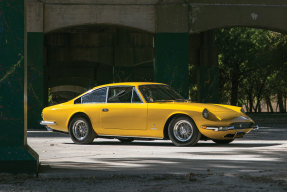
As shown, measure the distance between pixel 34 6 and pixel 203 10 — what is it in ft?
19.1

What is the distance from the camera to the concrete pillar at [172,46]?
2261cm

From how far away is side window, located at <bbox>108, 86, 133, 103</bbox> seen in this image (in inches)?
550

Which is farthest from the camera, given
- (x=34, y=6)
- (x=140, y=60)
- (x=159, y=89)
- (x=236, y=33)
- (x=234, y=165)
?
(x=236, y=33)

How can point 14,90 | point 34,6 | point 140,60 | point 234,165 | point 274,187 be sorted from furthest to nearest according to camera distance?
point 140,60 < point 34,6 < point 234,165 < point 14,90 < point 274,187

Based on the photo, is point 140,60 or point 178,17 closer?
point 178,17

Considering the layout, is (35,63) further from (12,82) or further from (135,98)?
(12,82)

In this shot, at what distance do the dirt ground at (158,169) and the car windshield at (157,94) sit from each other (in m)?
1.25

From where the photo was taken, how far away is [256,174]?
27.3 ft

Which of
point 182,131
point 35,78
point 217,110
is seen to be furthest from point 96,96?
point 35,78

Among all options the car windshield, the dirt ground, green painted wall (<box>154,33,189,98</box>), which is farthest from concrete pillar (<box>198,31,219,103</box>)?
the dirt ground

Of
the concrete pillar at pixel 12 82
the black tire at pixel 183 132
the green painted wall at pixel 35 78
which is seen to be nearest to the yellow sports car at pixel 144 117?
the black tire at pixel 183 132

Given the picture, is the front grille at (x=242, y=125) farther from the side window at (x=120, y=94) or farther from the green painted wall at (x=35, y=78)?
the green painted wall at (x=35, y=78)

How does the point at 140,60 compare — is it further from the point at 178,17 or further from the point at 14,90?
the point at 14,90

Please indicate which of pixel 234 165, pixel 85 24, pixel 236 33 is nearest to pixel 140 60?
pixel 236 33
